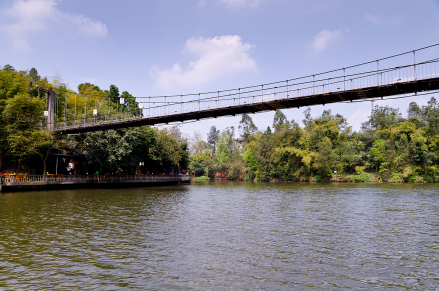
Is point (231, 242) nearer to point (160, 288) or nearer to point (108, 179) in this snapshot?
point (160, 288)

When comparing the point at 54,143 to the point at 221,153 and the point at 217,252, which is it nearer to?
the point at 217,252

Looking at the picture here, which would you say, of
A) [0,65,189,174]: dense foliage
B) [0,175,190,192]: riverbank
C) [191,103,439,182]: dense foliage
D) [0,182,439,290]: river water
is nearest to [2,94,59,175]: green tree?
[0,65,189,174]: dense foliage

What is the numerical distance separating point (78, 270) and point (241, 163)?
309ft

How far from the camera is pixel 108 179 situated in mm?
46844

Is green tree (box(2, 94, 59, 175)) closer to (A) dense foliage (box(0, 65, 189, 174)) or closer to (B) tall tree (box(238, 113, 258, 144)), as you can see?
(A) dense foliage (box(0, 65, 189, 174))

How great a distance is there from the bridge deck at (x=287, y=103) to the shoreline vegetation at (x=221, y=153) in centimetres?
475

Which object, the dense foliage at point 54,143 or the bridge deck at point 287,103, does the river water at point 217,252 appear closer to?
the bridge deck at point 287,103

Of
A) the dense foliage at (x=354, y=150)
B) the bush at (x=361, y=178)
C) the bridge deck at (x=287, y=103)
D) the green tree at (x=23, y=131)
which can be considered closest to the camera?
the bridge deck at (x=287, y=103)

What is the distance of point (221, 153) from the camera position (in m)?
113

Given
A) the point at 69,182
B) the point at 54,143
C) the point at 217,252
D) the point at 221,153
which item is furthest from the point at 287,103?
the point at 221,153

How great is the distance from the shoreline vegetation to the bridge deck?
4.75 metres

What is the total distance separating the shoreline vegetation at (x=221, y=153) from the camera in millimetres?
39875

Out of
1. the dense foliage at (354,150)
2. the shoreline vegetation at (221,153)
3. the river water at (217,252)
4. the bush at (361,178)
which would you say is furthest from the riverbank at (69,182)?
the bush at (361,178)

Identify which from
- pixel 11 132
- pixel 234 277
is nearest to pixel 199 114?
pixel 11 132
